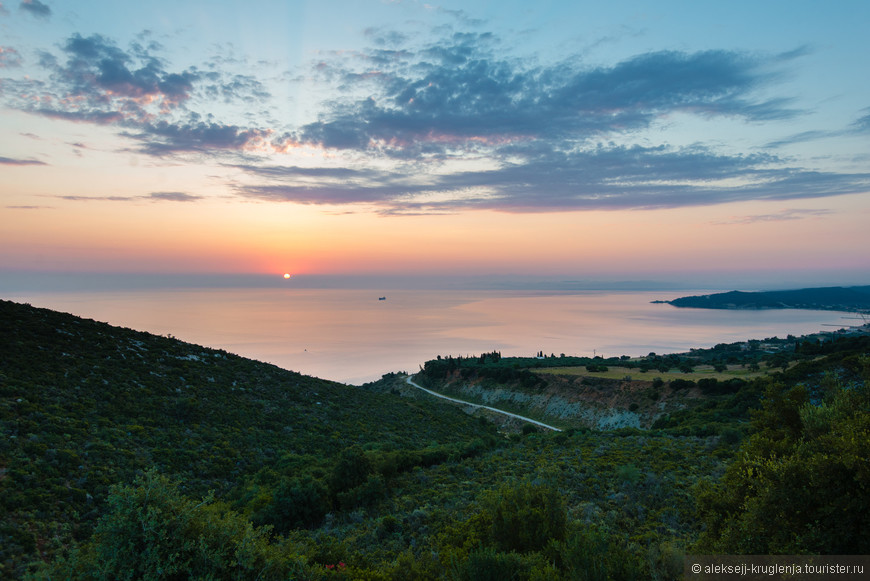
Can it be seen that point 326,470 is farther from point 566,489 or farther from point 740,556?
point 740,556

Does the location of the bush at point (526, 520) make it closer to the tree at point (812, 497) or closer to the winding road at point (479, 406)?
the tree at point (812, 497)

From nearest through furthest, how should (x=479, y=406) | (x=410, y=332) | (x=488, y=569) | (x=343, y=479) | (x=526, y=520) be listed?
(x=488, y=569), (x=526, y=520), (x=343, y=479), (x=479, y=406), (x=410, y=332)

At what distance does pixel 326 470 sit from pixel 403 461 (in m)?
3.64

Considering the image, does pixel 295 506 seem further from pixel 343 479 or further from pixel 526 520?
pixel 526 520

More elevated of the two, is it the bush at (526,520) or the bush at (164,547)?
the bush at (164,547)

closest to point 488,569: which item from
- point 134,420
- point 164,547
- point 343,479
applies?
point 164,547

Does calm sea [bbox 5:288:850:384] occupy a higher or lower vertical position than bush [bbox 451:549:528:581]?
lower

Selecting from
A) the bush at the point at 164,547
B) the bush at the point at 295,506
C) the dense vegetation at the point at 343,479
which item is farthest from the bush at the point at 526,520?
the bush at the point at 295,506

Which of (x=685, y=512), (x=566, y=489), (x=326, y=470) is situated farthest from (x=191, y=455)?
(x=685, y=512)

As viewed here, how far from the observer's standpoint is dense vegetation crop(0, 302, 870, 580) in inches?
242

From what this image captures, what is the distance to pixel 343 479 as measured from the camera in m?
15.6

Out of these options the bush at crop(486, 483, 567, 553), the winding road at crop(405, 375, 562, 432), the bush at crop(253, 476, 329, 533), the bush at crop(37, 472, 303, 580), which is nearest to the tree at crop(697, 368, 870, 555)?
the bush at crop(486, 483, 567, 553)

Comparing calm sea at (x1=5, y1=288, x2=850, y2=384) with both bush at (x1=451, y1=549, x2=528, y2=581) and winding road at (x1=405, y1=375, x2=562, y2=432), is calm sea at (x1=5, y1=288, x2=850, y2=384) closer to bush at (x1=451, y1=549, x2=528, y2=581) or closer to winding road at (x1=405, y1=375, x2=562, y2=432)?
winding road at (x1=405, y1=375, x2=562, y2=432)

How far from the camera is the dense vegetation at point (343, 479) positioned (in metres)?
6.15
